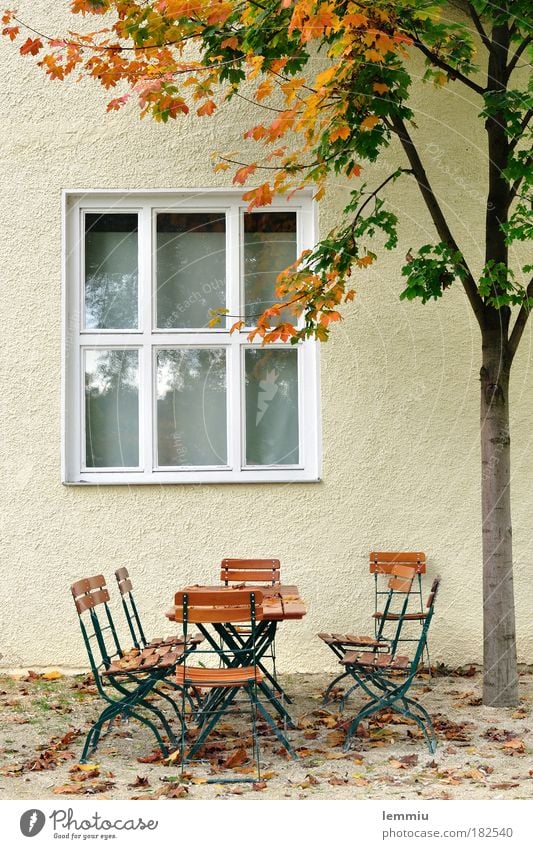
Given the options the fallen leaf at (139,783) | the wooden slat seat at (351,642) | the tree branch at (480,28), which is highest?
the tree branch at (480,28)

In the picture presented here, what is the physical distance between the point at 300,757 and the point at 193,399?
10.9 ft

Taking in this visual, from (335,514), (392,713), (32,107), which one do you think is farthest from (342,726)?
(32,107)

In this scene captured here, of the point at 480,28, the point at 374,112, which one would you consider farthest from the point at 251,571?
the point at 480,28

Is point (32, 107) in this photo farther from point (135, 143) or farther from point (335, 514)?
point (335, 514)

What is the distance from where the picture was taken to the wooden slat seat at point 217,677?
15.7 ft

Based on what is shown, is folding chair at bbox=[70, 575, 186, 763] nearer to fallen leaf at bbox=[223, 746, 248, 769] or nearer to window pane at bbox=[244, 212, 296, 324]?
fallen leaf at bbox=[223, 746, 248, 769]

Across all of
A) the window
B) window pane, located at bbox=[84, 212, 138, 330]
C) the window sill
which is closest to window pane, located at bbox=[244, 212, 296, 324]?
the window

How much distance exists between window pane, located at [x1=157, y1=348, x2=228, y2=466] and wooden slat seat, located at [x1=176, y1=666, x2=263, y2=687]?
9.34 ft

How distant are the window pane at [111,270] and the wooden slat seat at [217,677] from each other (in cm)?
343

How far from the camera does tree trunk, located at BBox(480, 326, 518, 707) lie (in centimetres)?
614

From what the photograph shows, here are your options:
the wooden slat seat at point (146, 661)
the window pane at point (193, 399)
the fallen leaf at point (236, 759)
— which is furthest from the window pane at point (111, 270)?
the fallen leaf at point (236, 759)

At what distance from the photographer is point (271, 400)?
764 centimetres

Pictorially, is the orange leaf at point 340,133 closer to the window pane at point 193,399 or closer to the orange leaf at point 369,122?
the orange leaf at point 369,122

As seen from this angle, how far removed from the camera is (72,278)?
24.8 ft
